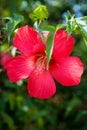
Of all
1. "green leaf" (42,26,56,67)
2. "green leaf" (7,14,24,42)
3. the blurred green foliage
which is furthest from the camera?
the blurred green foliage

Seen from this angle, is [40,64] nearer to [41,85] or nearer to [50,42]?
[41,85]

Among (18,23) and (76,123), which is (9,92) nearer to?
(76,123)

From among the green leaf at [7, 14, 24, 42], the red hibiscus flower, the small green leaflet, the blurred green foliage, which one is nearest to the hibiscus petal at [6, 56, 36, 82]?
the red hibiscus flower

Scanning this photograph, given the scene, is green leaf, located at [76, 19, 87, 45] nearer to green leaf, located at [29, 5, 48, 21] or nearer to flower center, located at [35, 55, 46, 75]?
green leaf, located at [29, 5, 48, 21]

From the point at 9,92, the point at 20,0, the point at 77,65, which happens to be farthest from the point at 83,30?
the point at 9,92

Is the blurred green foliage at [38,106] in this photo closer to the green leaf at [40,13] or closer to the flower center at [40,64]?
the flower center at [40,64]

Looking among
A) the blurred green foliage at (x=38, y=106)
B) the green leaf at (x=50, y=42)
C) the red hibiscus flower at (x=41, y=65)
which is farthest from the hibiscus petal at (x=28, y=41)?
the blurred green foliage at (x=38, y=106)

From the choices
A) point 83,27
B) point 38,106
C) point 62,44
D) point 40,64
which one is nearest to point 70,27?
point 83,27
